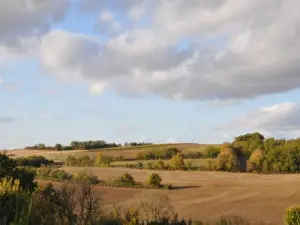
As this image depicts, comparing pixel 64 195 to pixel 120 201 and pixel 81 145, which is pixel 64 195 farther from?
pixel 81 145

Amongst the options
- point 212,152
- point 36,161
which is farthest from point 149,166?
point 36,161

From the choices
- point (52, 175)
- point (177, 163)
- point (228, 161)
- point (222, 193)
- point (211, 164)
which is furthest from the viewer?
point (177, 163)

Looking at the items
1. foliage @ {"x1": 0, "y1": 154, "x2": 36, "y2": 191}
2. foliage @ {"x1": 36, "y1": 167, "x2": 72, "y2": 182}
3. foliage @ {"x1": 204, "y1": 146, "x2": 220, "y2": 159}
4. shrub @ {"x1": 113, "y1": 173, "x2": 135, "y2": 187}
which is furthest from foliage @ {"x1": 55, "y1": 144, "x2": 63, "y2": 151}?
foliage @ {"x1": 0, "y1": 154, "x2": 36, "y2": 191}

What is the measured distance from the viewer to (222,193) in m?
61.4

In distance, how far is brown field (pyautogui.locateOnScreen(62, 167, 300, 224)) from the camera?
159 feet

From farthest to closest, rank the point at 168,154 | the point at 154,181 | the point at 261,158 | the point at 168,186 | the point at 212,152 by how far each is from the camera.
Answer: the point at 168,154
the point at 212,152
the point at 261,158
the point at 154,181
the point at 168,186

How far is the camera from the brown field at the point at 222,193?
48.5m

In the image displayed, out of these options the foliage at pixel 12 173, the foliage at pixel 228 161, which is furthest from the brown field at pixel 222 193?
the foliage at pixel 12 173

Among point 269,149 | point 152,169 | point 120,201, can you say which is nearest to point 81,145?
point 152,169

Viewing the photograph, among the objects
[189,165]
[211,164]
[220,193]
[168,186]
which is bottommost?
[220,193]

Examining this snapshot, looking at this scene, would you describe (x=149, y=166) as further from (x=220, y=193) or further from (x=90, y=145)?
(x=90, y=145)

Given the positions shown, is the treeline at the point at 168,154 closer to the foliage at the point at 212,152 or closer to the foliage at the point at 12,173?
the foliage at the point at 212,152

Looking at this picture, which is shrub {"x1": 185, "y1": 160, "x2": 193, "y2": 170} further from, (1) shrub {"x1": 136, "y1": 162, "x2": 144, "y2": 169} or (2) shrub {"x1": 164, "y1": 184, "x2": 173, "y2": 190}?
(2) shrub {"x1": 164, "y1": 184, "x2": 173, "y2": 190}

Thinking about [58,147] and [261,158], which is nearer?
[261,158]
